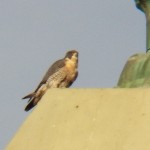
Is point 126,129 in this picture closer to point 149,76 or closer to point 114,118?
point 114,118

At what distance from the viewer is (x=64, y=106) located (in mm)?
4555

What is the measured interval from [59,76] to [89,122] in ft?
16.8

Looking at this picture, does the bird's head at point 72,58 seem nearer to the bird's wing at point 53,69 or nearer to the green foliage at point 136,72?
the bird's wing at point 53,69

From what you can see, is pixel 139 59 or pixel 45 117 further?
pixel 139 59

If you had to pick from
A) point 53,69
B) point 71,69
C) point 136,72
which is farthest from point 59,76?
point 136,72

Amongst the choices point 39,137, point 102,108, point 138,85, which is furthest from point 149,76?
point 39,137

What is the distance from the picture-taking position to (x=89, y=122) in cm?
435

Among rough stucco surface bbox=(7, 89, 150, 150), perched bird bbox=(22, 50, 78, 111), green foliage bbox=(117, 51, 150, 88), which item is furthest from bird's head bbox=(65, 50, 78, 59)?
rough stucco surface bbox=(7, 89, 150, 150)

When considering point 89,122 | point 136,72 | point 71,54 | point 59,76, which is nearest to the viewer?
point 89,122

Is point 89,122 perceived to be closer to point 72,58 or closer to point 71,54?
point 72,58

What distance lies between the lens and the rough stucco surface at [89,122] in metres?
4.20

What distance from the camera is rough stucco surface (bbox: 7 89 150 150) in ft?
13.8

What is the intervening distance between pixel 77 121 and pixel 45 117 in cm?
19

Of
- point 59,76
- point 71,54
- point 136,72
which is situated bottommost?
point 71,54
